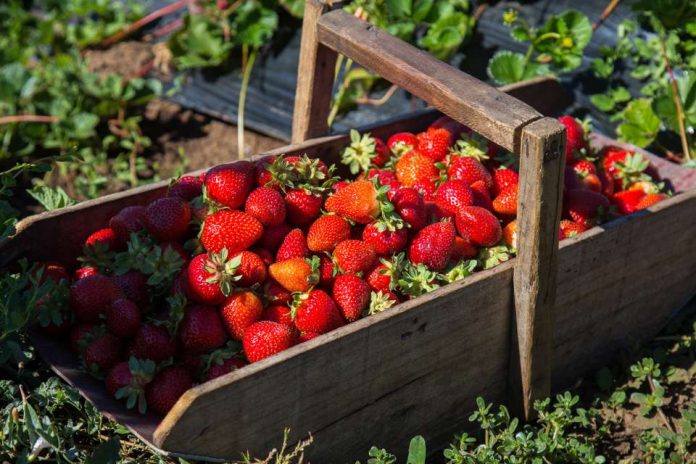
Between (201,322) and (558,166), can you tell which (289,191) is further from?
(558,166)

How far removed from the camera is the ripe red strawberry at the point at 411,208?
2020 mm

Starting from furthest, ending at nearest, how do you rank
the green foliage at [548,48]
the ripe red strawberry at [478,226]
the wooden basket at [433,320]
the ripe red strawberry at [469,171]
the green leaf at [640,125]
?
the green foliage at [548,48] → the green leaf at [640,125] → the ripe red strawberry at [469,171] → the ripe red strawberry at [478,226] → the wooden basket at [433,320]

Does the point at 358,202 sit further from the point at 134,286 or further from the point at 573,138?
the point at 573,138

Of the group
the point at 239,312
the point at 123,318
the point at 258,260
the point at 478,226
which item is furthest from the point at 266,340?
the point at 478,226

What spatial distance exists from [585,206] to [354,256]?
64 centimetres

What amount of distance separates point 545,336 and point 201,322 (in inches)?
30.6

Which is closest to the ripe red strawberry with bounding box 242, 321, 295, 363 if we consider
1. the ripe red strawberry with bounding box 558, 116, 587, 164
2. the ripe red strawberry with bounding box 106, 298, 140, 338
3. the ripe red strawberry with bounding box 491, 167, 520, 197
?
the ripe red strawberry with bounding box 106, 298, 140, 338

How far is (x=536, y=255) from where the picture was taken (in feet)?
6.26

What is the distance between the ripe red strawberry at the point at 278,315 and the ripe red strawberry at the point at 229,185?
278 mm

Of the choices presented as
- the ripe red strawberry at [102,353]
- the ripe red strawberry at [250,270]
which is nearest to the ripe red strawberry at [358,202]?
the ripe red strawberry at [250,270]

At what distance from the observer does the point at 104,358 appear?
1.84 metres

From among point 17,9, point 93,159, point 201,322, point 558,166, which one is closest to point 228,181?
point 201,322

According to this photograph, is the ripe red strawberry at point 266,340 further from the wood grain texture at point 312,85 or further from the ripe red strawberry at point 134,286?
the wood grain texture at point 312,85

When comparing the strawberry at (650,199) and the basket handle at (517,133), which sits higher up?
the basket handle at (517,133)
